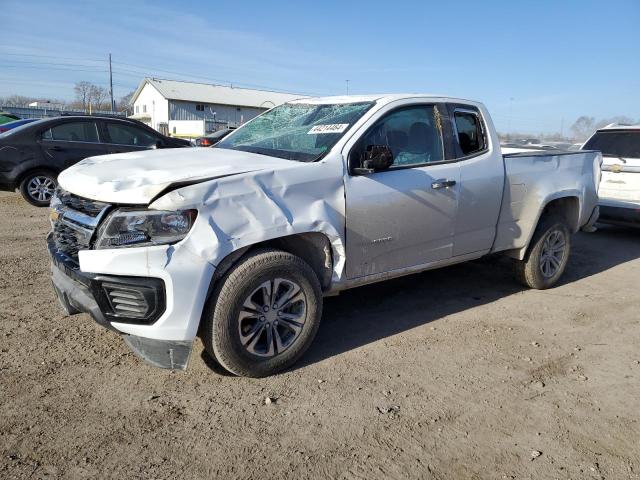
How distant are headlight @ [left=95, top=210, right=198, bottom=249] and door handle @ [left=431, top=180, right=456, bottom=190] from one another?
78.4 inches

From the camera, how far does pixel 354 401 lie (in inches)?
127

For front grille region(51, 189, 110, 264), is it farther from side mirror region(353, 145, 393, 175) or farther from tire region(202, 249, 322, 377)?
side mirror region(353, 145, 393, 175)

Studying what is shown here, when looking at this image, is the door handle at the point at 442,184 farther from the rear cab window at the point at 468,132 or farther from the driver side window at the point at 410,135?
the rear cab window at the point at 468,132

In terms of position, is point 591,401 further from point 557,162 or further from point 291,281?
point 557,162

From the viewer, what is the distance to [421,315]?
4.70 m

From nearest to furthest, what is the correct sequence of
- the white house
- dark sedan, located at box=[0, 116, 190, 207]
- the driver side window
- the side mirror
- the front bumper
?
the front bumper < the side mirror < the driver side window < dark sedan, located at box=[0, 116, 190, 207] < the white house

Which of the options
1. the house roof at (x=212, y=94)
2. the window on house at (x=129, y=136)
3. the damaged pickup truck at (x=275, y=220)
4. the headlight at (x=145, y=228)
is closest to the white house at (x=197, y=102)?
the house roof at (x=212, y=94)

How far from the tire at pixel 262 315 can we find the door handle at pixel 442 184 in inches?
52.3

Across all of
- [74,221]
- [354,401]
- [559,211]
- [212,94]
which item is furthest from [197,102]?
[354,401]

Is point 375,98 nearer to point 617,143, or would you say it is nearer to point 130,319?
point 130,319

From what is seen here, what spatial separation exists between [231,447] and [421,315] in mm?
2410

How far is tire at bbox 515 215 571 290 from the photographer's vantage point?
5.34m

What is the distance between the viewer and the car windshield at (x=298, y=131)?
153 inches

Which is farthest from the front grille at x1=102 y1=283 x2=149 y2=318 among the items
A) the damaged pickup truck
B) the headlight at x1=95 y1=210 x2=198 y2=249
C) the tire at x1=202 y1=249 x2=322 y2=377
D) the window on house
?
the window on house
